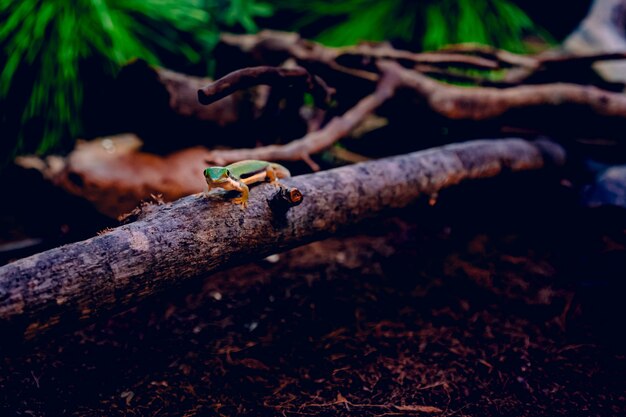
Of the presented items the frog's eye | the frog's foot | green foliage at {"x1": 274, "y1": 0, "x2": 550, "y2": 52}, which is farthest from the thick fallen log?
green foliage at {"x1": 274, "y1": 0, "x2": 550, "y2": 52}

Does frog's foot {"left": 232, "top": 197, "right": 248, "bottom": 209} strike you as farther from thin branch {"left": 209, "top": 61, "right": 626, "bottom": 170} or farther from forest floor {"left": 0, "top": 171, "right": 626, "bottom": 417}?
thin branch {"left": 209, "top": 61, "right": 626, "bottom": 170}

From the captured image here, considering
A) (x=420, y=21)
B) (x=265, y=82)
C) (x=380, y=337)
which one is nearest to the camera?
(x=380, y=337)

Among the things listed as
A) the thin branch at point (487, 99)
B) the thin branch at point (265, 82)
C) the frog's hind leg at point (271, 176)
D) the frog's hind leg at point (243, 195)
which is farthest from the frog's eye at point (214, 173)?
the thin branch at point (487, 99)

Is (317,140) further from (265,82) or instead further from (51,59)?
(51,59)

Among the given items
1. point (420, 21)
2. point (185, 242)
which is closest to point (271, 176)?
point (185, 242)

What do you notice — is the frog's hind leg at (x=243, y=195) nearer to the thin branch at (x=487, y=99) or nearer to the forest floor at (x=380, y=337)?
the forest floor at (x=380, y=337)
